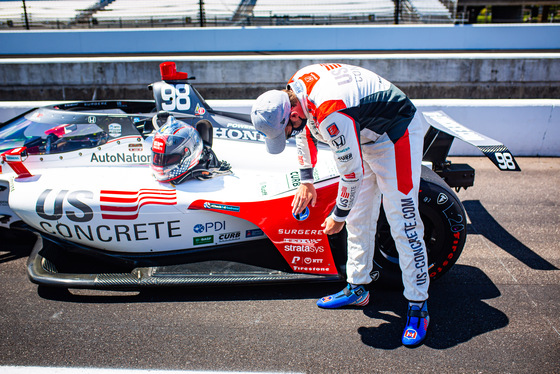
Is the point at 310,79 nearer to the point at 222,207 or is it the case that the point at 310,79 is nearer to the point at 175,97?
the point at 222,207

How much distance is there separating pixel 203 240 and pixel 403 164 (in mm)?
1618

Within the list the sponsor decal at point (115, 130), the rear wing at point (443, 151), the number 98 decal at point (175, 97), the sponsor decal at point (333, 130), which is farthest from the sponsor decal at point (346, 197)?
the number 98 decal at point (175, 97)

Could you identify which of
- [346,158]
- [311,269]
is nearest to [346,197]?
[346,158]

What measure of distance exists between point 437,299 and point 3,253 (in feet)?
12.3

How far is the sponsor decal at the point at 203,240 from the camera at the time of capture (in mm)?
3449

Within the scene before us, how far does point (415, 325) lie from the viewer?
9.45 feet

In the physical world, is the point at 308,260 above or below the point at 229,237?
below

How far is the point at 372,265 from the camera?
3215mm

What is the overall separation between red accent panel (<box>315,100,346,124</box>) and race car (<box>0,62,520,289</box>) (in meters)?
0.88

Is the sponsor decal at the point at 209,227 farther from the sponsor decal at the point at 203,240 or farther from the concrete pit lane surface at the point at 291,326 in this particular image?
the concrete pit lane surface at the point at 291,326

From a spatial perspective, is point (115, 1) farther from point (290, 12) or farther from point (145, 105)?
point (145, 105)

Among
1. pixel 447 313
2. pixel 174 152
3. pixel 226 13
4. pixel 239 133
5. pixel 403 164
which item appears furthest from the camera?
pixel 226 13

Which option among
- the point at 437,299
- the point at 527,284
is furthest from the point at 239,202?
the point at 527,284

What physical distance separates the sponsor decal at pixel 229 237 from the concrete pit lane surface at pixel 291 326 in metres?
0.38
